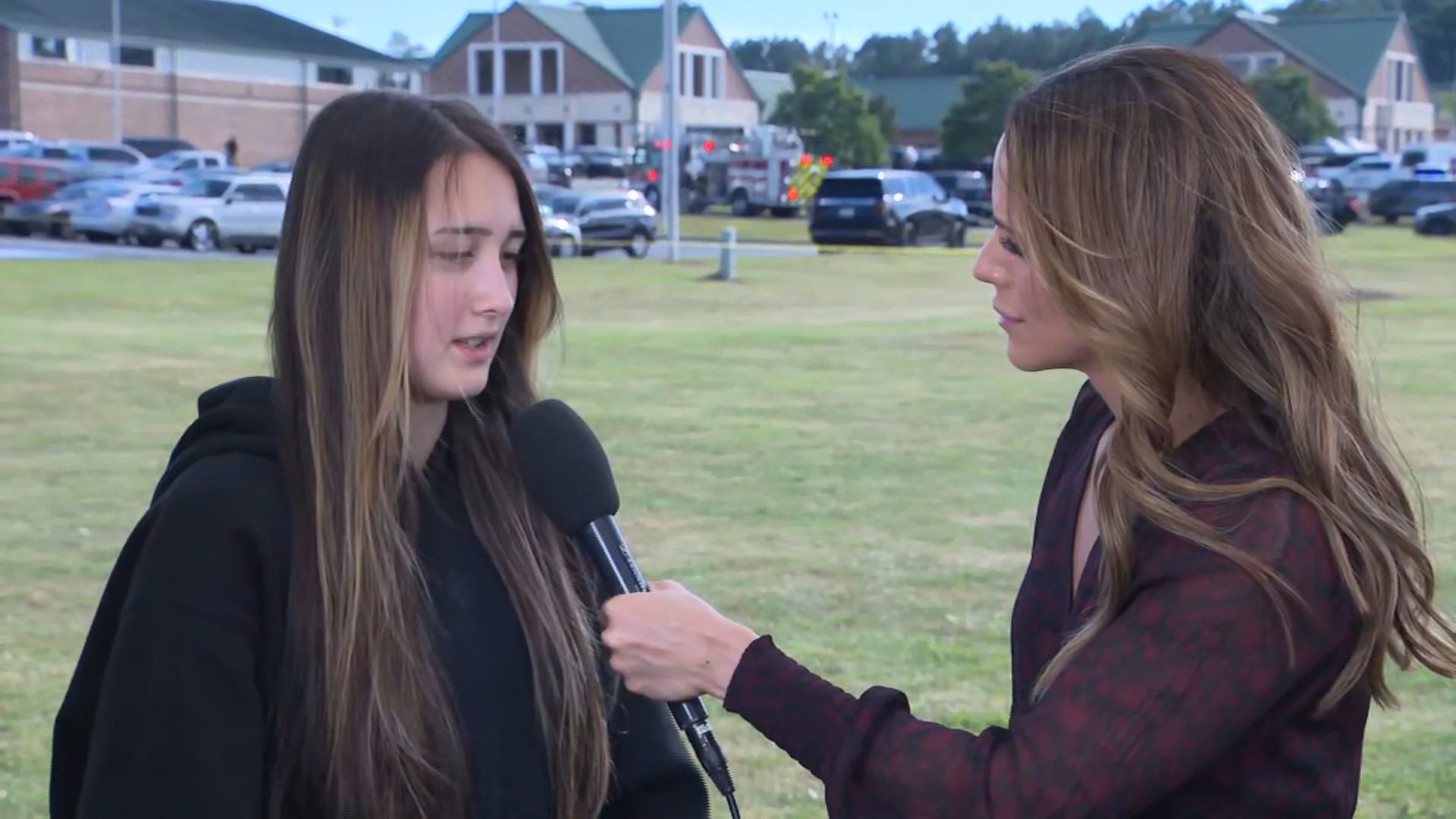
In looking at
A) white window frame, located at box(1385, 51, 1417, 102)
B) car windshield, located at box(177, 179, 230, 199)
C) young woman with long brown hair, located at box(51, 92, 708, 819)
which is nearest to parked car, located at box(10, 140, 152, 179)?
car windshield, located at box(177, 179, 230, 199)

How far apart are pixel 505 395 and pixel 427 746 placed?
674 mm

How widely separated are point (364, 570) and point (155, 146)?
64113 mm

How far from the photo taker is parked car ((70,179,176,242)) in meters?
37.2

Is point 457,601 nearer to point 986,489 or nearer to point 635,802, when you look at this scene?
point 635,802

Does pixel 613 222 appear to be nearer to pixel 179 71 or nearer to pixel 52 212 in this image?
pixel 52 212

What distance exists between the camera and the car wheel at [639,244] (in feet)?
123

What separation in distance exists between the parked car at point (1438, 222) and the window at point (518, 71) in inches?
1895

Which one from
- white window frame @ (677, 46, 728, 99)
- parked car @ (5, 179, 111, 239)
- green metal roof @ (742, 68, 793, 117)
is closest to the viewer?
parked car @ (5, 179, 111, 239)

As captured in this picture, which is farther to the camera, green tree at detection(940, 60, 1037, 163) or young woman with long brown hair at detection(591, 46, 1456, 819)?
green tree at detection(940, 60, 1037, 163)

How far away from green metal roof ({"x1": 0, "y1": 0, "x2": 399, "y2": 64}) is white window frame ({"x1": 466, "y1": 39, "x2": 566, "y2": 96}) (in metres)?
5.07

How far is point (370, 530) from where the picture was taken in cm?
249

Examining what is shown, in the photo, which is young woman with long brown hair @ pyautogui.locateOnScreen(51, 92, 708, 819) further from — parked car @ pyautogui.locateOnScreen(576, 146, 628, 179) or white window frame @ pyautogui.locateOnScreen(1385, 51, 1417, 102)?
white window frame @ pyautogui.locateOnScreen(1385, 51, 1417, 102)

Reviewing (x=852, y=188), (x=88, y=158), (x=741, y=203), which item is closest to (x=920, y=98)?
(x=741, y=203)

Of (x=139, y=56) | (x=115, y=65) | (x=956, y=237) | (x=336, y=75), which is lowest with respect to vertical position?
(x=956, y=237)
